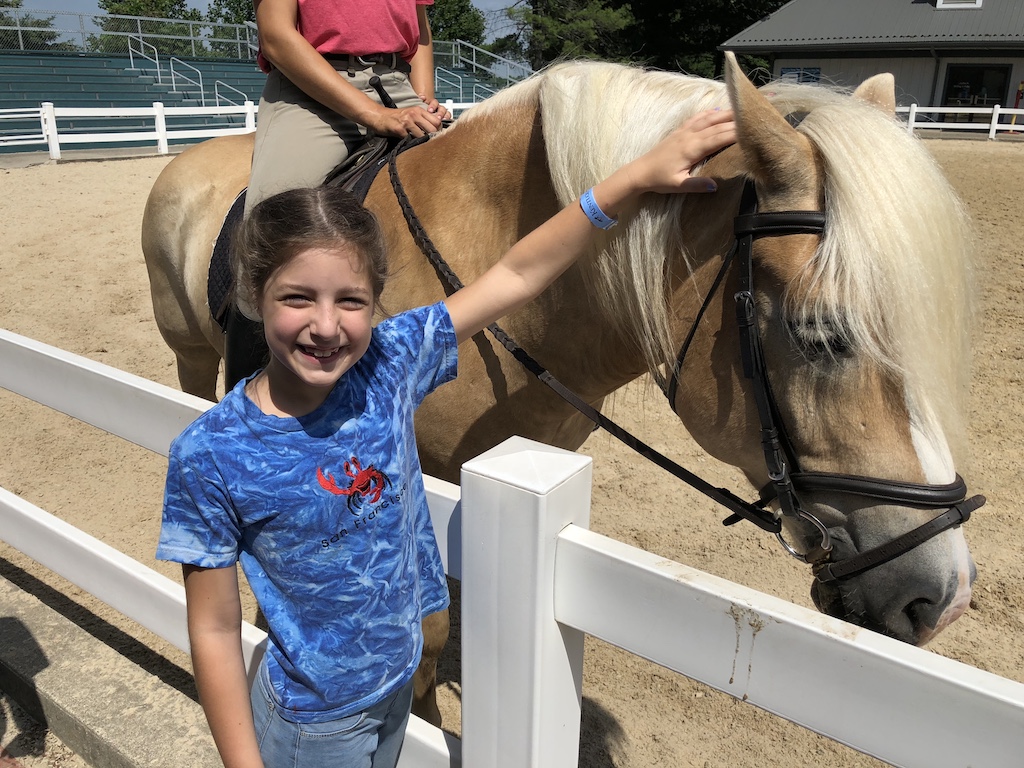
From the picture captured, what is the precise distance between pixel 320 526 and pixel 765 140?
1041 mm

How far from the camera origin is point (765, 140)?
1376mm

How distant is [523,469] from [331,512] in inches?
12.4

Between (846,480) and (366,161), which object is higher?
(366,161)

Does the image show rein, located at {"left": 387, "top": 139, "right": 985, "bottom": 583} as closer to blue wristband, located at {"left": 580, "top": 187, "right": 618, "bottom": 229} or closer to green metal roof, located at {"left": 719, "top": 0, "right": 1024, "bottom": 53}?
blue wristband, located at {"left": 580, "top": 187, "right": 618, "bottom": 229}

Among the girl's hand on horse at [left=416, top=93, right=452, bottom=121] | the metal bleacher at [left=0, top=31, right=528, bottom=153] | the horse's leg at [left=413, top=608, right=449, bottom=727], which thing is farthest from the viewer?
the metal bleacher at [left=0, top=31, right=528, bottom=153]

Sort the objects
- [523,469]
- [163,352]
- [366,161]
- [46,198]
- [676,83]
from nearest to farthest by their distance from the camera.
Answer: [523,469] → [676,83] → [366,161] → [163,352] → [46,198]

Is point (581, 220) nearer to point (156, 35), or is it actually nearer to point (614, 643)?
point (614, 643)

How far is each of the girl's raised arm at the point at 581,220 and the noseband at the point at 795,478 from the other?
127 mm

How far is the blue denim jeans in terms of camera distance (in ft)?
4.14

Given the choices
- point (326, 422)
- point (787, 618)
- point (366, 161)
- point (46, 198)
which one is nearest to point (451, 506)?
point (326, 422)

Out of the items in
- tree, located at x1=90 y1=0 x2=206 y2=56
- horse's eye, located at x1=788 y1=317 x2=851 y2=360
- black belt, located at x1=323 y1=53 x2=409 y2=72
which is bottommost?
horse's eye, located at x1=788 y1=317 x2=851 y2=360

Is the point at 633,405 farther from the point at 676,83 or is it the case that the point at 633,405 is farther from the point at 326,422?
the point at 326,422

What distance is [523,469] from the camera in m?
1.19

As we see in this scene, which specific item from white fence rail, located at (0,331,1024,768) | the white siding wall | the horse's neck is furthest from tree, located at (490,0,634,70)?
white fence rail, located at (0,331,1024,768)
